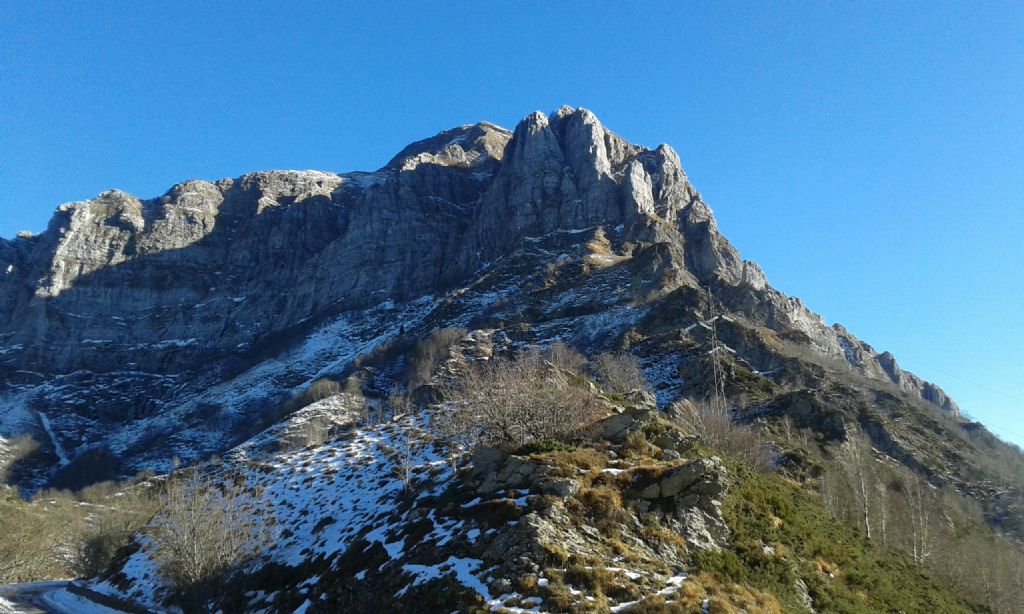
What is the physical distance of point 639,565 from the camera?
20797 millimetres

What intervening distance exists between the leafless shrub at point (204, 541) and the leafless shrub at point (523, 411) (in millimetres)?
13952

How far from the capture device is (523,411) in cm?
3747

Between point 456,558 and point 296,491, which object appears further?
point 296,491

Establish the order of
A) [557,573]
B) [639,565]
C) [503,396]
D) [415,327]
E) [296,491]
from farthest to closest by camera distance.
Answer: [415,327]
[296,491]
[503,396]
[639,565]
[557,573]

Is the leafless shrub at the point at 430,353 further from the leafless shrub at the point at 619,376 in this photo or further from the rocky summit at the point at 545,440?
the leafless shrub at the point at 619,376

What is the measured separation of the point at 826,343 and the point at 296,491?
17790 centimetres

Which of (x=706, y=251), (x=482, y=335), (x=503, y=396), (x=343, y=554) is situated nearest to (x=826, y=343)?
(x=706, y=251)

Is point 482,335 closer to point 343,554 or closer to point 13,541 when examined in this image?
point 13,541

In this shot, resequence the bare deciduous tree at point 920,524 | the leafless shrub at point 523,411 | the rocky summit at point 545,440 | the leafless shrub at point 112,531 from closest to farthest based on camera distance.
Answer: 1. the rocky summit at point 545,440
2. the leafless shrub at point 523,411
3. the bare deciduous tree at point 920,524
4. the leafless shrub at point 112,531

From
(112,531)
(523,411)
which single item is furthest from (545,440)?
(112,531)

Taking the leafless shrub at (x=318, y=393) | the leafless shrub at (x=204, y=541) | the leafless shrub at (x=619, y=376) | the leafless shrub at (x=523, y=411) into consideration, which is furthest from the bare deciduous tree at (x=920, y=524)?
the leafless shrub at (x=318, y=393)

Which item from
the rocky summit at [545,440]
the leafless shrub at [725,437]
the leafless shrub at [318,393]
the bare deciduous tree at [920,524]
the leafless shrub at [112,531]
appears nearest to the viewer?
the rocky summit at [545,440]

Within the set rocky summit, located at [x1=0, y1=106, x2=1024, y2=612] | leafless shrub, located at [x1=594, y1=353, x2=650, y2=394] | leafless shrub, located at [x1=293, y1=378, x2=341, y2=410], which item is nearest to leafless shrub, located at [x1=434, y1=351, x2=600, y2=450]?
rocky summit, located at [x1=0, y1=106, x2=1024, y2=612]

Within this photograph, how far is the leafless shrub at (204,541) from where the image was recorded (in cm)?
3381
